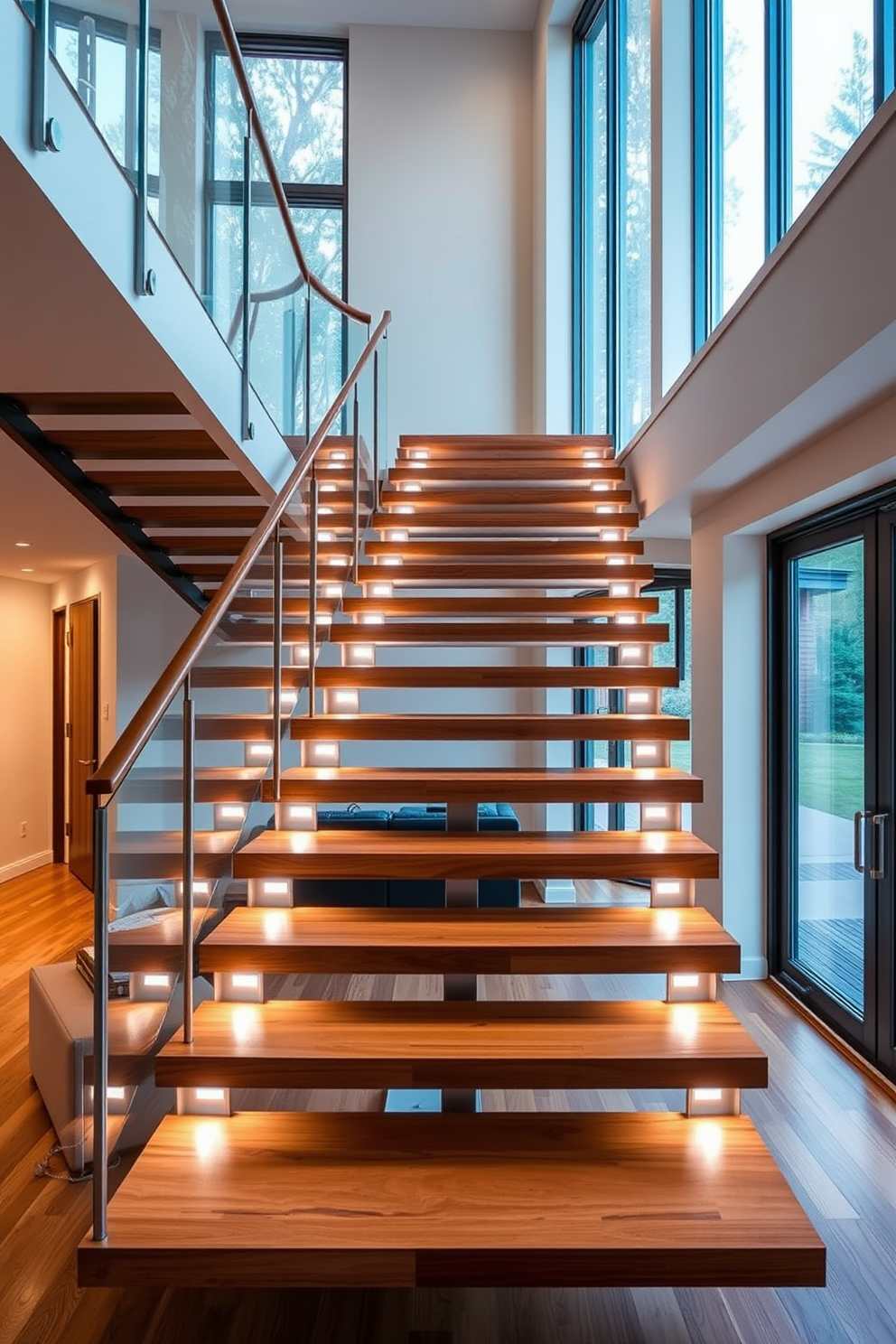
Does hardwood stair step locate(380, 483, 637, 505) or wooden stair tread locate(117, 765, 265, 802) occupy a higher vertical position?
hardwood stair step locate(380, 483, 637, 505)

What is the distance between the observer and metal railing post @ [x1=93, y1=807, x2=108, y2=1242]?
1736mm

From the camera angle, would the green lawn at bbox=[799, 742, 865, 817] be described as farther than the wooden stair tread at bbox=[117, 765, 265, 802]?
Yes

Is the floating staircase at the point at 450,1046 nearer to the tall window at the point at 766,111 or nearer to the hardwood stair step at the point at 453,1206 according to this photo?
the hardwood stair step at the point at 453,1206

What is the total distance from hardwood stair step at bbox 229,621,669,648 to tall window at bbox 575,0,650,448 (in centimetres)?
269

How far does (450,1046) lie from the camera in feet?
7.09

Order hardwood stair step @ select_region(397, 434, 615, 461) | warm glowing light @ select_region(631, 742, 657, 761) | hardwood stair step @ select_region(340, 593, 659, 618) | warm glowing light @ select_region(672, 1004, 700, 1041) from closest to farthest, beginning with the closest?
warm glowing light @ select_region(672, 1004, 700, 1041), warm glowing light @ select_region(631, 742, 657, 761), hardwood stair step @ select_region(340, 593, 659, 618), hardwood stair step @ select_region(397, 434, 615, 461)

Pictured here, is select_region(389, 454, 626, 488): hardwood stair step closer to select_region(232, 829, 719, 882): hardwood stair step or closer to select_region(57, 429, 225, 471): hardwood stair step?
select_region(57, 429, 225, 471): hardwood stair step

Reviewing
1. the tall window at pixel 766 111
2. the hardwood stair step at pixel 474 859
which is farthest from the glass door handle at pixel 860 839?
the tall window at pixel 766 111

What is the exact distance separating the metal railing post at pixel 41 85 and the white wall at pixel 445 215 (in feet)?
19.1

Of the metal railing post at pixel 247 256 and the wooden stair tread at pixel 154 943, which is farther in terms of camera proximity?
the metal railing post at pixel 247 256

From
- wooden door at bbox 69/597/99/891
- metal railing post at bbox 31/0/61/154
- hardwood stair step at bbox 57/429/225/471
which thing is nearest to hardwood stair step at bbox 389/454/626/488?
hardwood stair step at bbox 57/429/225/471

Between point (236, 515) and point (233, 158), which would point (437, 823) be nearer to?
point (236, 515)

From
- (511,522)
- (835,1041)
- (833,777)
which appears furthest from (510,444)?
(835,1041)

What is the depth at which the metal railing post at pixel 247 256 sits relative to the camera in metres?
3.73
